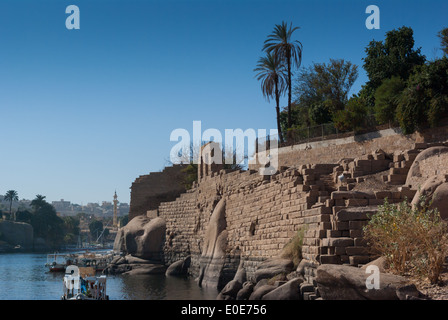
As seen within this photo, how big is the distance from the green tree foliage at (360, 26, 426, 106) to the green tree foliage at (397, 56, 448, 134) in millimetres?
4204

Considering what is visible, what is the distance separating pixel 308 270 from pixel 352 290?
11.5ft

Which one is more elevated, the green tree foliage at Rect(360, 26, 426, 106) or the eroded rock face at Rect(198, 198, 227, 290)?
the green tree foliage at Rect(360, 26, 426, 106)

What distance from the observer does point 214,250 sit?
2464cm

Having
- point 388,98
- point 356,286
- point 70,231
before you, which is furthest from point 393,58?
point 70,231

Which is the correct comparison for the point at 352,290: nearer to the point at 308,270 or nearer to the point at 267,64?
A: the point at 308,270

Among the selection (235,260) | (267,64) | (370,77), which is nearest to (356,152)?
(370,77)

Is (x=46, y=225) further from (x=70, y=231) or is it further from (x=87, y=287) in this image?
(x=87, y=287)

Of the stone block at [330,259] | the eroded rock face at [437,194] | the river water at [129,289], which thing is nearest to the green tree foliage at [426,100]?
the eroded rock face at [437,194]

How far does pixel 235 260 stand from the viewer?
22609 mm

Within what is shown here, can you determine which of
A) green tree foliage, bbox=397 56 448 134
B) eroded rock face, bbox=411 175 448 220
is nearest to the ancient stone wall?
green tree foliage, bbox=397 56 448 134

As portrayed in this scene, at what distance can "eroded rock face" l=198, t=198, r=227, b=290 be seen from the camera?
23.6 metres

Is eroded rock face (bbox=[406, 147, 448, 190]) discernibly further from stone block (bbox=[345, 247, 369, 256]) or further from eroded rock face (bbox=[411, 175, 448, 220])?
stone block (bbox=[345, 247, 369, 256])

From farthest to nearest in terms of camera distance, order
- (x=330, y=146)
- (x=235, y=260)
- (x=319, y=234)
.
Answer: (x=330, y=146), (x=235, y=260), (x=319, y=234)
